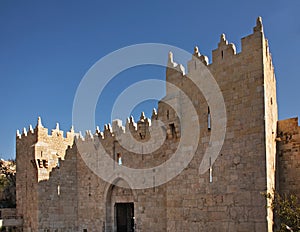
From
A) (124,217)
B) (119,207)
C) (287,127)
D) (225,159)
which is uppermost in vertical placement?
(287,127)

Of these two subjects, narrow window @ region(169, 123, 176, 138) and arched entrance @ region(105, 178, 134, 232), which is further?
arched entrance @ region(105, 178, 134, 232)

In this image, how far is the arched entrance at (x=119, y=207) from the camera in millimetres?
17953

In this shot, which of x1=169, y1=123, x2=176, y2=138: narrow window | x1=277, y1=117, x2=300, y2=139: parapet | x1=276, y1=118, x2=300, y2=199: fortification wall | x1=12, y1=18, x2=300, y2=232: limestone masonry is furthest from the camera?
Answer: x1=169, y1=123, x2=176, y2=138: narrow window

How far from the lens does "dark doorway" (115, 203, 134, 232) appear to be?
19203mm

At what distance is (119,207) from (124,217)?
85cm

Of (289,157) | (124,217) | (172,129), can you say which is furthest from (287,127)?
(124,217)

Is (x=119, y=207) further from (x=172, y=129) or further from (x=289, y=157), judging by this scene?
(x=289, y=157)

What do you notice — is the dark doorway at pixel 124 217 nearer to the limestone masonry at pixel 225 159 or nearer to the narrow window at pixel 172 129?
the limestone masonry at pixel 225 159

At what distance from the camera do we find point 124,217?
19656 millimetres

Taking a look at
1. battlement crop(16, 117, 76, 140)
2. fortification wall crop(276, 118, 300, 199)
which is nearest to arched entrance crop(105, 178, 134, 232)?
battlement crop(16, 117, 76, 140)

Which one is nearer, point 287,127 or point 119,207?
point 287,127

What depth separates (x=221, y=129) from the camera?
40.0ft

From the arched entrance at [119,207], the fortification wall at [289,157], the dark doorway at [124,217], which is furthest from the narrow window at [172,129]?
the dark doorway at [124,217]

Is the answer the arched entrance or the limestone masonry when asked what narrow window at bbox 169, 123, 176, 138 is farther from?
the arched entrance
